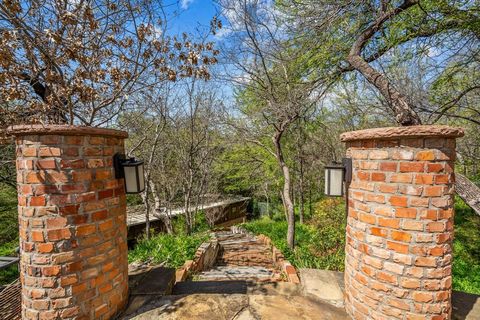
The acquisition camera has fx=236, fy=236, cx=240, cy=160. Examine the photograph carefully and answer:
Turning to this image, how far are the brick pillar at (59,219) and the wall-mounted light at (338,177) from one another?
5.80 feet

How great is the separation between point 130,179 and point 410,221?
1998 mm

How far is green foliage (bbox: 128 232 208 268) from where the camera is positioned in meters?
4.32

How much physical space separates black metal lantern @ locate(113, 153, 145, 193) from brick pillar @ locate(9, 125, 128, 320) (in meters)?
0.17

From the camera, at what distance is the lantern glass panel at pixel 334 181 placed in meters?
1.88

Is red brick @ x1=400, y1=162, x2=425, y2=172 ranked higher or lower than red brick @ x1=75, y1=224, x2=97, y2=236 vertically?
higher

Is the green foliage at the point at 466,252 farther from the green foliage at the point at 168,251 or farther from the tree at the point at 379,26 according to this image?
the green foliage at the point at 168,251

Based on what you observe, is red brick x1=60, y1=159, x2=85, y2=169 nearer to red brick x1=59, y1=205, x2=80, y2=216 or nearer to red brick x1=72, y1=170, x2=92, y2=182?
red brick x1=72, y1=170, x2=92, y2=182

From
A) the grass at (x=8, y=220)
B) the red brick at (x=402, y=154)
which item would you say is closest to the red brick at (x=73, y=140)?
the red brick at (x=402, y=154)

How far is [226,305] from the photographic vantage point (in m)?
1.93

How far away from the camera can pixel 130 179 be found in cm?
189

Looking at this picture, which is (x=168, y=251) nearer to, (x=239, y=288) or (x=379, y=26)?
Answer: (x=239, y=288)

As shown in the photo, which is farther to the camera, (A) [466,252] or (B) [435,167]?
(A) [466,252]

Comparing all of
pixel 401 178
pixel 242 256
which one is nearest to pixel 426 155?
pixel 401 178


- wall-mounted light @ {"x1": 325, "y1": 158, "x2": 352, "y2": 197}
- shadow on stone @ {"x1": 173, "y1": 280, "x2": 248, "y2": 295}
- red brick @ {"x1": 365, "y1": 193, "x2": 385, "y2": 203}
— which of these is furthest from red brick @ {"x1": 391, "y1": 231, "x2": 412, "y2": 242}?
shadow on stone @ {"x1": 173, "y1": 280, "x2": 248, "y2": 295}
